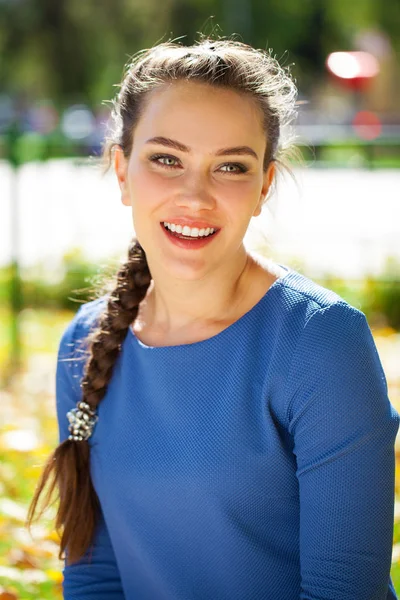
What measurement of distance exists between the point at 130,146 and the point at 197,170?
0.24 metres

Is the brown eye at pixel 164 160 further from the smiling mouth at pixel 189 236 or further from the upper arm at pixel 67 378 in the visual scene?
the upper arm at pixel 67 378

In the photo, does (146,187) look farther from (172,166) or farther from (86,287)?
(86,287)

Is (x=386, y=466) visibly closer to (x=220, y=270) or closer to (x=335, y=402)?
(x=335, y=402)

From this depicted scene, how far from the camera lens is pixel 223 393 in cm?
200

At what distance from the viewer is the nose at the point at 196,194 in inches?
79.8

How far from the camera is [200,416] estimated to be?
2.03 m

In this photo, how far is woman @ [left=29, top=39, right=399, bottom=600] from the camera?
1864mm

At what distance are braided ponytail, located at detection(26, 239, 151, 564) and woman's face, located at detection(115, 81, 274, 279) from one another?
274 mm

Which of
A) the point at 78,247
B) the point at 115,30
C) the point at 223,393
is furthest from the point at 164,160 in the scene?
the point at 115,30

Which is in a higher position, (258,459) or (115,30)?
(115,30)

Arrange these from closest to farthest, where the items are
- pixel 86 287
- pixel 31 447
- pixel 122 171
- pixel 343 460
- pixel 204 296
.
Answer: pixel 343 460 → pixel 204 296 → pixel 122 171 → pixel 31 447 → pixel 86 287

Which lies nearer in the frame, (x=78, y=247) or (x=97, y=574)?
(x=97, y=574)

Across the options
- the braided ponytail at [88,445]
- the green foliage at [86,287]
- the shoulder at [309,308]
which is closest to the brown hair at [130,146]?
the braided ponytail at [88,445]

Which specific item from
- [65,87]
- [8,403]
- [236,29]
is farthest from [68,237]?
[65,87]
